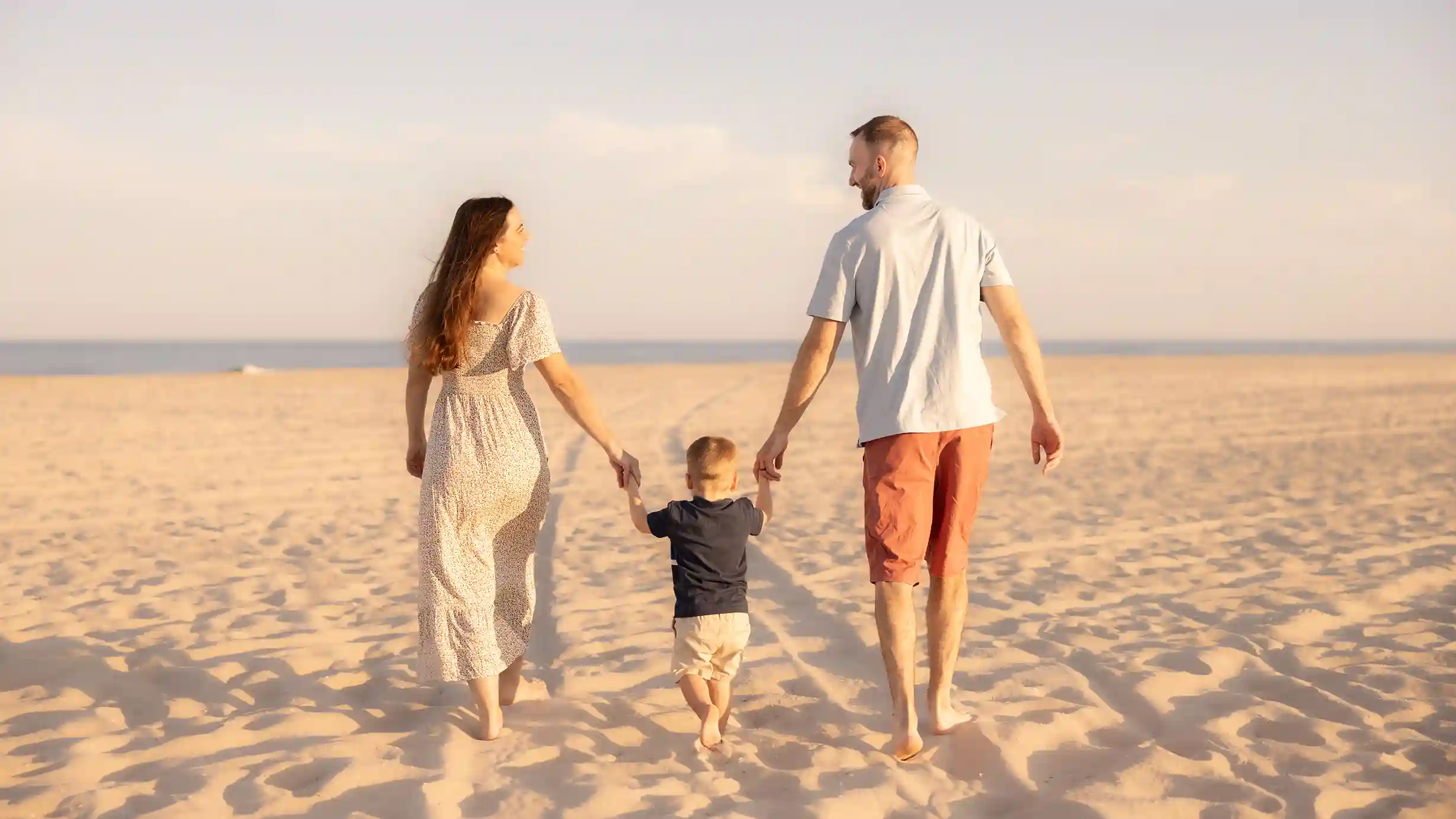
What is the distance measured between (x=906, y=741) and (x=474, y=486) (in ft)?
5.45

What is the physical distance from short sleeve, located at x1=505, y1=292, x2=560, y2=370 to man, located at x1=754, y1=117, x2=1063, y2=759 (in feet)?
2.72

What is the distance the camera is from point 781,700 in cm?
393

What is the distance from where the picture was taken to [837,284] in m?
3.31

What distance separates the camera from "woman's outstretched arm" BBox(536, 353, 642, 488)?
3.54m

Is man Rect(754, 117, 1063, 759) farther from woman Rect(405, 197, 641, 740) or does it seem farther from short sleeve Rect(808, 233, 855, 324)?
woman Rect(405, 197, 641, 740)

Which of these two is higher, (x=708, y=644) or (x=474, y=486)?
(x=474, y=486)

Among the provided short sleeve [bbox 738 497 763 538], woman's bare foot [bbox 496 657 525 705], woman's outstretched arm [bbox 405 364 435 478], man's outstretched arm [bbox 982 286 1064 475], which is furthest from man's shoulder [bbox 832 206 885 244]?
woman's bare foot [bbox 496 657 525 705]

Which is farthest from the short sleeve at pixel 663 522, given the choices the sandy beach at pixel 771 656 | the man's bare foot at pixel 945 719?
the man's bare foot at pixel 945 719

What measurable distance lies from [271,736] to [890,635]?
7.02 ft

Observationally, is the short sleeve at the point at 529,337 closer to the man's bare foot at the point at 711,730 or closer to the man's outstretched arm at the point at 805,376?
the man's outstretched arm at the point at 805,376

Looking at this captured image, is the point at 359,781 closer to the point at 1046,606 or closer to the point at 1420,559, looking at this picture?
the point at 1046,606

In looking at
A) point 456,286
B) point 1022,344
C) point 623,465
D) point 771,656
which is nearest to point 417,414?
point 456,286

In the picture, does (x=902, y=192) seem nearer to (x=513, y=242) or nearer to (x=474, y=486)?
(x=513, y=242)

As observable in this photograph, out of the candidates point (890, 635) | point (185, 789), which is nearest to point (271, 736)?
point (185, 789)
